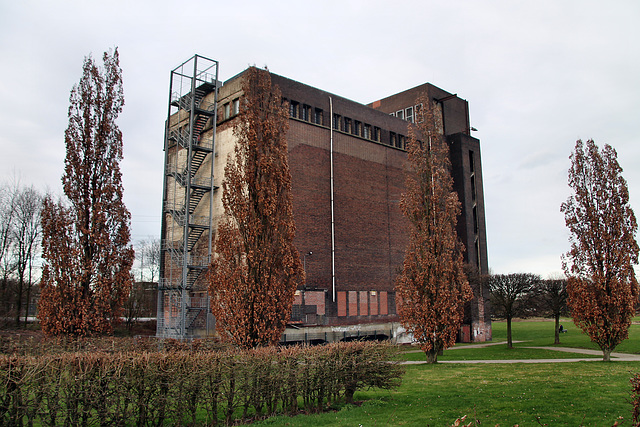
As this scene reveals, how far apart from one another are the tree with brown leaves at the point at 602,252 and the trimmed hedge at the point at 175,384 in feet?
48.9

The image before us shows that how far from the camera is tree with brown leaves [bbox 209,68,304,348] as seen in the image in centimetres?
1758

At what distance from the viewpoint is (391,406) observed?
12.4 meters

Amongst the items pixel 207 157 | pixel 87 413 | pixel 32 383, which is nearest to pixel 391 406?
pixel 87 413

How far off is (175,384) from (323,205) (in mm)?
28443

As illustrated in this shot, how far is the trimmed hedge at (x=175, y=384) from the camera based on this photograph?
8.84 metres

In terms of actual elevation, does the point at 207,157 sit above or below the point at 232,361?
above

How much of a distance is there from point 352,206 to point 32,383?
107 feet

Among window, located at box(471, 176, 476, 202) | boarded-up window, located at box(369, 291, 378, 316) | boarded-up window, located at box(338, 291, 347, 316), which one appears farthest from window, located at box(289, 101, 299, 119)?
window, located at box(471, 176, 476, 202)

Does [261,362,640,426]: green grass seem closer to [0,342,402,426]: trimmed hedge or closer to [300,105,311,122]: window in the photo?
[0,342,402,426]: trimmed hedge

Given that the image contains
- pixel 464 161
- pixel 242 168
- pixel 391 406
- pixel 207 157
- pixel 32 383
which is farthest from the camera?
pixel 464 161

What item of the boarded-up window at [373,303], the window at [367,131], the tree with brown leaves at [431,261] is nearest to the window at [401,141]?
the window at [367,131]

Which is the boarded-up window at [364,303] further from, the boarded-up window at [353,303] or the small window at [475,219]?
the small window at [475,219]

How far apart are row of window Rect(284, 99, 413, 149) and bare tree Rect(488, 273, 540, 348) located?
15465mm

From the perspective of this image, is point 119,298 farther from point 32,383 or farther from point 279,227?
point 32,383
